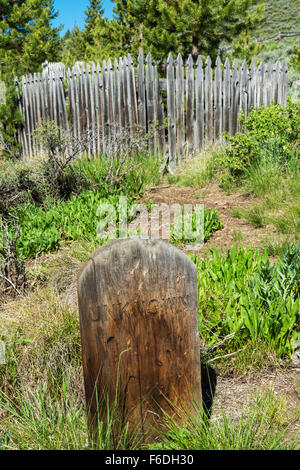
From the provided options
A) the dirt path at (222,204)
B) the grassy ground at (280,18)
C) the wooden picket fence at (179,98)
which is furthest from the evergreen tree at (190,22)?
the grassy ground at (280,18)

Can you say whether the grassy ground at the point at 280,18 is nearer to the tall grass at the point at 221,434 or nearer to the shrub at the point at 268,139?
the shrub at the point at 268,139

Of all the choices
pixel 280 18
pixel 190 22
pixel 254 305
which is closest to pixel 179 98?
pixel 190 22

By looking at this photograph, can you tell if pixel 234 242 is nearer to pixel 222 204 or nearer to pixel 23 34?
pixel 222 204

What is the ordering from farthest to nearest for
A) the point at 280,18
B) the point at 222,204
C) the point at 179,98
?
the point at 280,18 → the point at 179,98 → the point at 222,204

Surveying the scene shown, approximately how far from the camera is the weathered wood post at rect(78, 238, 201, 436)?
5.80 feet

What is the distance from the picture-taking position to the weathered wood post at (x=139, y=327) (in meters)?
1.77

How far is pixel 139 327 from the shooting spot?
6.05ft


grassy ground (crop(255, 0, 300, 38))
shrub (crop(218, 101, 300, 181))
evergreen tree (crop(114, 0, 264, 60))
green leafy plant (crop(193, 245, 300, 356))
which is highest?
grassy ground (crop(255, 0, 300, 38))

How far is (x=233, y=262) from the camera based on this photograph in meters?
3.30

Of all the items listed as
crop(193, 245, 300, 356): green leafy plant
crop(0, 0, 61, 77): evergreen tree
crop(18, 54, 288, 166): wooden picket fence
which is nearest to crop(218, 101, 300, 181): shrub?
crop(18, 54, 288, 166): wooden picket fence

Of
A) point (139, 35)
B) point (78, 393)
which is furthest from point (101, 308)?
point (139, 35)

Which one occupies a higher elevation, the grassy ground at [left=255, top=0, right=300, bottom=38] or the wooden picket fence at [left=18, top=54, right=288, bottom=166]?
the grassy ground at [left=255, top=0, right=300, bottom=38]

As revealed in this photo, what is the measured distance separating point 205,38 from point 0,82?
238 inches

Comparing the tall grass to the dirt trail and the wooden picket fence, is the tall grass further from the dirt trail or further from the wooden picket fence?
the wooden picket fence
